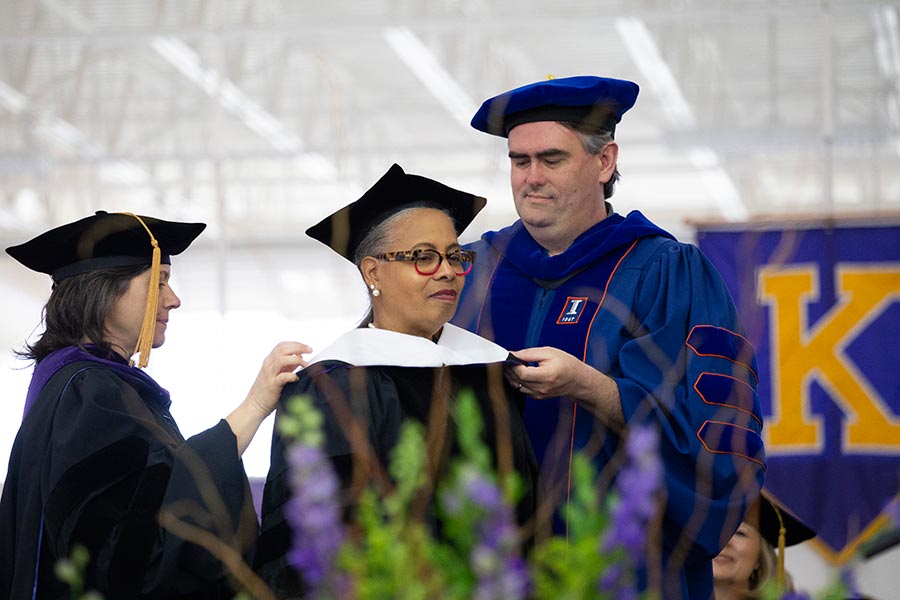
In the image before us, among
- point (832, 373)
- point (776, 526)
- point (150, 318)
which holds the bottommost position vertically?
point (776, 526)

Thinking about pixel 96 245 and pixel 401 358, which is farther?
pixel 96 245

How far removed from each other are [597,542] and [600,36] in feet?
16.8

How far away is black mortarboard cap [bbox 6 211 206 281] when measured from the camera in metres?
2.71

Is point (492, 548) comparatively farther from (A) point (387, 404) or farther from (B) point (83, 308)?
(B) point (83, 308)

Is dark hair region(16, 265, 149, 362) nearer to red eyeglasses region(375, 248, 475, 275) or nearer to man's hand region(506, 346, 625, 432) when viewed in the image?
red eyeglasses region(375, 248, 475, 275)

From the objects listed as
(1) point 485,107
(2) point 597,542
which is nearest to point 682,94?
(1) point 485,107

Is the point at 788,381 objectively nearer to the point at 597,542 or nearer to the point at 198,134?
the point at 198,134

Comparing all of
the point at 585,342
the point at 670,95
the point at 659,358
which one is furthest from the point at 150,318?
the point at 670,95

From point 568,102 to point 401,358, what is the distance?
2.16ft

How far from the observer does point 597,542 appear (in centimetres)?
87

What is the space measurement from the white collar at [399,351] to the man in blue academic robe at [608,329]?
9 cm

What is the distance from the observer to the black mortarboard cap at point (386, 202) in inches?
89.9

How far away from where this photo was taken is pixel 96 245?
8.88 feet

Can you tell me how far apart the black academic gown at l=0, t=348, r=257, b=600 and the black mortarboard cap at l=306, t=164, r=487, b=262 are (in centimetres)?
42
